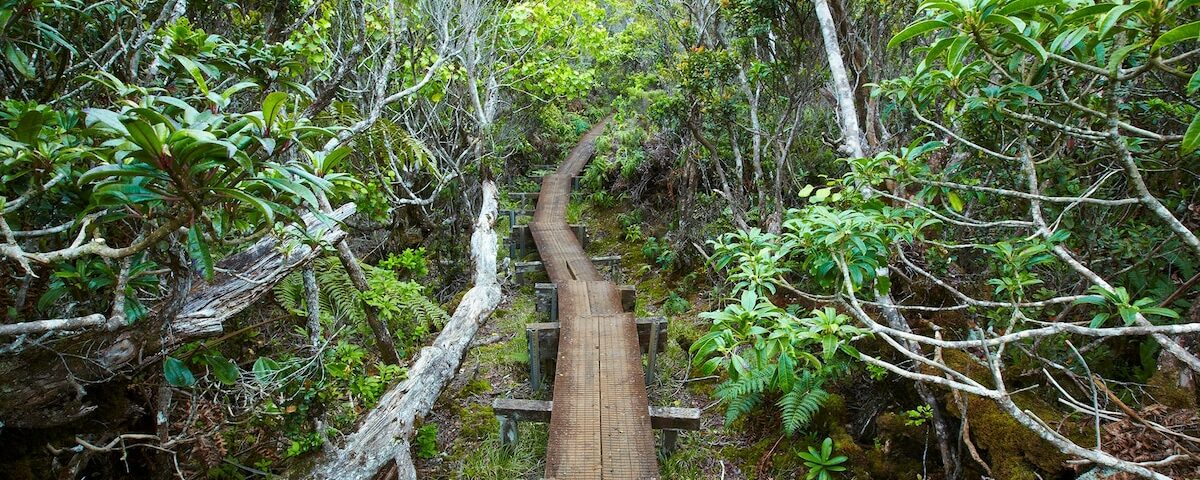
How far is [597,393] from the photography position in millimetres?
4750

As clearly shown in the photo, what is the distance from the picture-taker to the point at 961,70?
2643 mm

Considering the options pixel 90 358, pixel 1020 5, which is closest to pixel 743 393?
pixel 1020 5

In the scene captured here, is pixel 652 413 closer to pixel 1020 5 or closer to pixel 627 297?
pixel 627 297

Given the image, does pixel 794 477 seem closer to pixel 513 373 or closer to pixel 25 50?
pixel 513 373

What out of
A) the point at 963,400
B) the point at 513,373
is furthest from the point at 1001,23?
the point at 513,373

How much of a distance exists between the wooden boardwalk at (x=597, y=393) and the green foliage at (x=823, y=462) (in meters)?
1.22

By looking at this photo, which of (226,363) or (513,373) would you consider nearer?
(226,363)

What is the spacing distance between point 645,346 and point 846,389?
209cm

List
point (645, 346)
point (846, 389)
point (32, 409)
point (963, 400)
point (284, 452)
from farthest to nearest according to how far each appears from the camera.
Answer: point (645, 346) → point (846, 389) → point (284, 452) → point (963, 400) → point (32, 409)

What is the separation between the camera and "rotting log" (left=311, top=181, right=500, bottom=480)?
375cm

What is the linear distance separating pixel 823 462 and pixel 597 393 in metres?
1.83

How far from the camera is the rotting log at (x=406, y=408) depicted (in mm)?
3746

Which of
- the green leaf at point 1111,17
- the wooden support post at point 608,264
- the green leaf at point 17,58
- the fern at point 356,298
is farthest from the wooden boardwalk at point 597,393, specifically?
the green leaf at point 17,58

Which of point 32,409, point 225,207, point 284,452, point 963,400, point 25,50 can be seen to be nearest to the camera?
point 225,207
